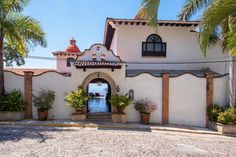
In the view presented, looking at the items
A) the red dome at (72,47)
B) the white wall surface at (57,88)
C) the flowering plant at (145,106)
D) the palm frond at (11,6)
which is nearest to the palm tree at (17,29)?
the palm frond at (11,6)

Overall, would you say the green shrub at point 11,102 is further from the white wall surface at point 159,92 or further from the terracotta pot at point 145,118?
the terracotta pot at point 145,118

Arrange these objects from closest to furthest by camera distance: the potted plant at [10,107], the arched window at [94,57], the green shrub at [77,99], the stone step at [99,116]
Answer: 1. the potted plant at [10,107]
2. the green shrub at [77,99]
3. the stone step at [99,116]
4. the arched window at [94,57]

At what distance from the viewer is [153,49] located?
60.5ft

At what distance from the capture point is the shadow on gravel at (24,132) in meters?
10.6

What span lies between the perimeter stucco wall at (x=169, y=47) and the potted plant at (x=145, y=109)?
388 centimetres

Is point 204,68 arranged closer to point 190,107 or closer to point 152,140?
point 190,107

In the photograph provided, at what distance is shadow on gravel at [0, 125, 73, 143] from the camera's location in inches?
416

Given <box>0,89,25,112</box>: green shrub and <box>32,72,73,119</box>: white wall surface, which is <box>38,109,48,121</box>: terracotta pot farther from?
<box>0,89,25,112</box>: green shrub

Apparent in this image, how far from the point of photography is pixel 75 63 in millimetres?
14883

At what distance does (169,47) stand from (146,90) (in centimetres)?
480

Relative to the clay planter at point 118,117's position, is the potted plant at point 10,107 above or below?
above

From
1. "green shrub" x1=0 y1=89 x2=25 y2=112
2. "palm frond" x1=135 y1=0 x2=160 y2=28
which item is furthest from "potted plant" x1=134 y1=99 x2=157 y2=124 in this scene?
"palm frond" x1=135 y1=0 x2=160 y2=28

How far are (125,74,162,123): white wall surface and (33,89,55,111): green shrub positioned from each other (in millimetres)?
4832

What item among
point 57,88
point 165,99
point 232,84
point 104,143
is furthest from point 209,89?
point 57,88
